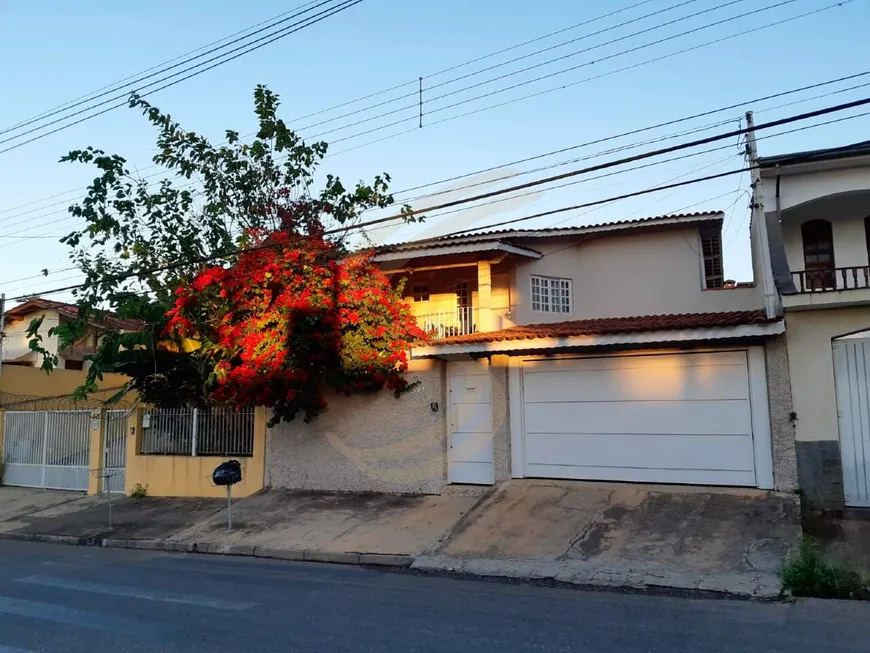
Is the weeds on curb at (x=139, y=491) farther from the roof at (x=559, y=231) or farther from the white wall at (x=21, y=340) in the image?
the white wall at (x=21, y=340)

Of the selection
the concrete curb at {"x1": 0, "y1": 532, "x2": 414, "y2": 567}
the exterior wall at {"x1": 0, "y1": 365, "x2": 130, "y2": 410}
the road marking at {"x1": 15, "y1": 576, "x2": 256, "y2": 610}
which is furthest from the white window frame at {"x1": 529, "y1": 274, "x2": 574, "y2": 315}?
the road marking at {"x1": 15, "y1": 576, "x2": 256, "y2": 610}

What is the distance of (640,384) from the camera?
11.7 meters

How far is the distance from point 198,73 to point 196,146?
451 cm

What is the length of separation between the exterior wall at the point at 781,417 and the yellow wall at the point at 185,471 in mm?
9709

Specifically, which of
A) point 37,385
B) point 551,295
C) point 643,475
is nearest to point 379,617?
point 643,475

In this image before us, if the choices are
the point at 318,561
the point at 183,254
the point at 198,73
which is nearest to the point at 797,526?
the point at 318,561

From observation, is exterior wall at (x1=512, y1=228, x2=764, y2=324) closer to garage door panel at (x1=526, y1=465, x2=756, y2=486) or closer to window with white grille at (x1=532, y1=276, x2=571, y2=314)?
window with white grille at (x1=532, y1=276, x2=571, y2=314)

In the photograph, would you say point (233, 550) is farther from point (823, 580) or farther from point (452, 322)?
point (823, 580)

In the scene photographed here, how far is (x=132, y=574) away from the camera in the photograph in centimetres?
914

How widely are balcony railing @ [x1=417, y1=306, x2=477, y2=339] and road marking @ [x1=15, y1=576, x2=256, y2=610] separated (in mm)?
9419

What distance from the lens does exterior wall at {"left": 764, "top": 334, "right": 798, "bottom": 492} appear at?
34.1ft

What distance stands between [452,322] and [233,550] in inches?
302

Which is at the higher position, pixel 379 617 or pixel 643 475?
pixel 643 475

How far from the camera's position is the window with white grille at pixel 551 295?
17672mm
